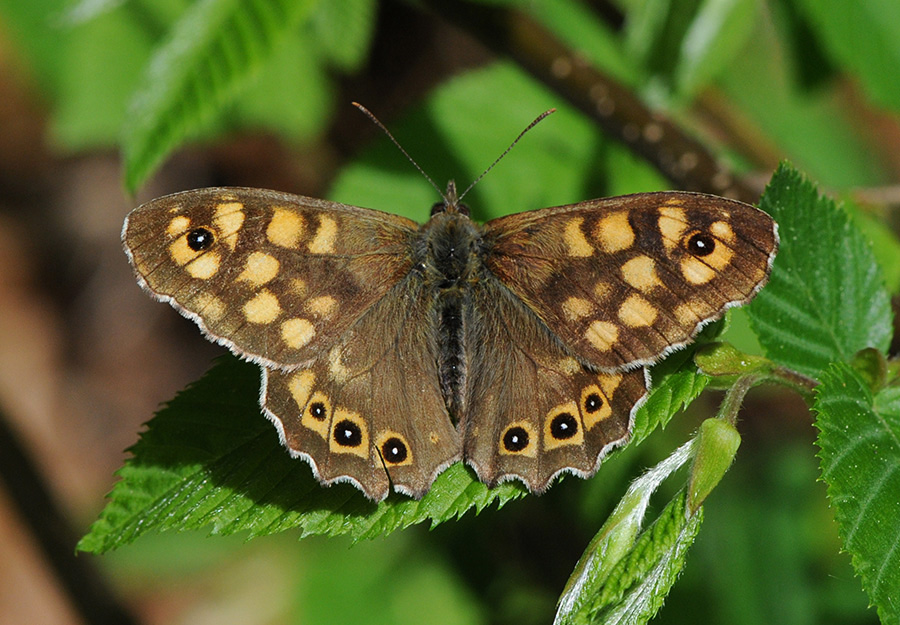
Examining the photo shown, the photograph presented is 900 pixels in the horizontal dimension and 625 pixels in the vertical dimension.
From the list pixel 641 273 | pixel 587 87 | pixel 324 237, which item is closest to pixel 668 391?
pixel 641 273

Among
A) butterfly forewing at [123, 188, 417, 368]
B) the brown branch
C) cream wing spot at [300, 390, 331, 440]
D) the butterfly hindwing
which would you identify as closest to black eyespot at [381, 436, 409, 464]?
the butterfly hindwing

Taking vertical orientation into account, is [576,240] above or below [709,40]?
below

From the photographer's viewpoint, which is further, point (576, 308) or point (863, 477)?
point (576, 308)

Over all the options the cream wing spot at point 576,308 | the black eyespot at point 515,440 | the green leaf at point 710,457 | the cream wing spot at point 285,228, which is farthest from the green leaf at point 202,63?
the green leaf at point 710,457

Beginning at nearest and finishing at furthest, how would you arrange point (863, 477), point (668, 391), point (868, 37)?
point (863, 477)
point (668, 391)
point (868, 37)

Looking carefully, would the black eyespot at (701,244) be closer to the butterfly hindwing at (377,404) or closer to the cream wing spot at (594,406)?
the cream wing spot at (594,406)

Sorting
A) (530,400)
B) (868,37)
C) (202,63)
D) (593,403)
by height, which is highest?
(868,37)

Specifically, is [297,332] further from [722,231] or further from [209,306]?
[722,231]

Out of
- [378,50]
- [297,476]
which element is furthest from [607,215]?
[378,50]
